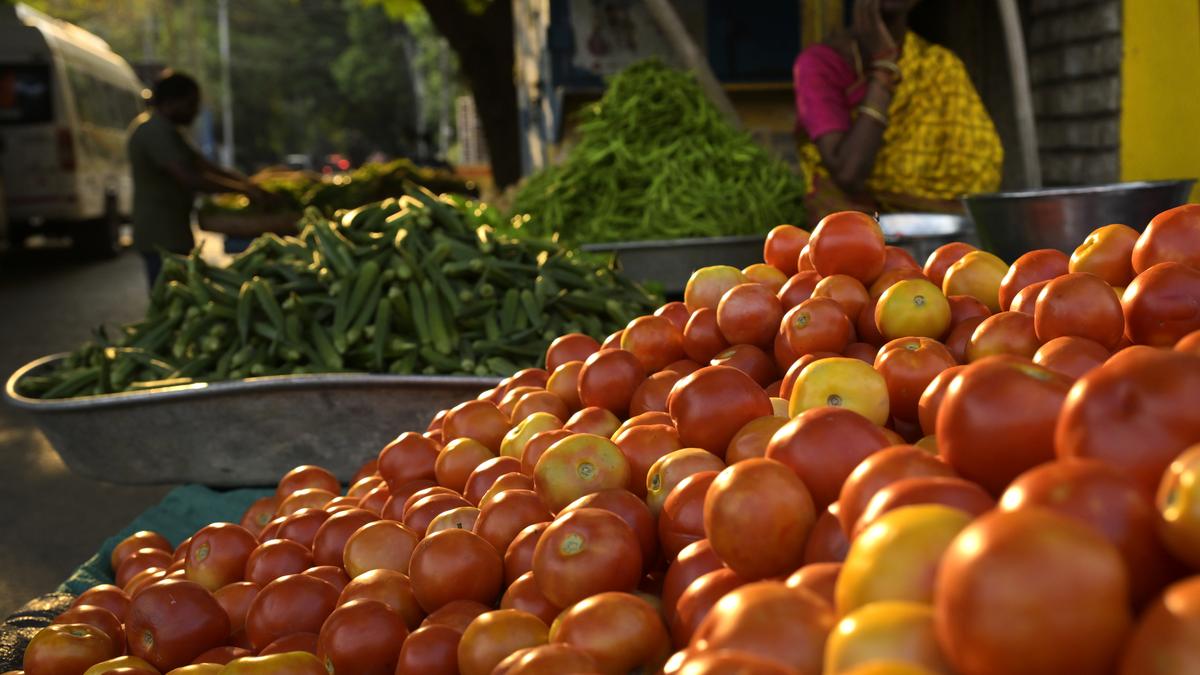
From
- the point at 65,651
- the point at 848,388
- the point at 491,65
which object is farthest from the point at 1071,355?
the point at 491,65

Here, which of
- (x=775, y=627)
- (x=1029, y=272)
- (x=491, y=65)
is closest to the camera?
(x=775, y=627)

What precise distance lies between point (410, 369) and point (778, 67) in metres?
5.36

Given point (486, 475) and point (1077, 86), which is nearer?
point (486, 475)

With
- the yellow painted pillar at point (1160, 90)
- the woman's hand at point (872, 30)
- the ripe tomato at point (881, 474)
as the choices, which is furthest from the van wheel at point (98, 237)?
the ripe tomato at point (881, 474)

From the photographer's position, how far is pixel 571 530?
1568mm

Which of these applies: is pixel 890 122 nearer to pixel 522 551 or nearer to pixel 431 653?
pixel 522 551

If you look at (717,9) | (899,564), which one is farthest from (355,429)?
(717,9)

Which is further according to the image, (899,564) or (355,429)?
(355,429)

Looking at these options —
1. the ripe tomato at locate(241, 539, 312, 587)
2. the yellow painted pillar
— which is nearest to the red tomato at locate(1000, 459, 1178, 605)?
the ripe tomato at locate(241, 539, 312, 587)

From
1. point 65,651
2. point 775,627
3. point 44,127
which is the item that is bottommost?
point 65,651

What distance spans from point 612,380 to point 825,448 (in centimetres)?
80

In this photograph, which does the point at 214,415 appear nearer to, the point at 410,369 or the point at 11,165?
the point at 410,369

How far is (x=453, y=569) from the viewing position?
5.60 feet

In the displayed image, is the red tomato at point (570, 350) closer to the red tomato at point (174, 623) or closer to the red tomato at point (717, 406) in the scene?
the red tomato at point (717, 406)
